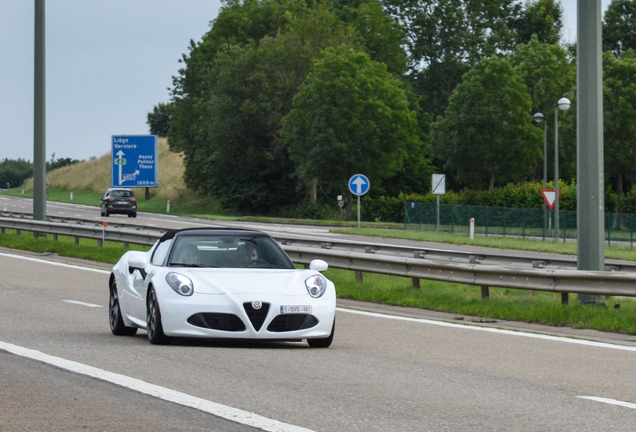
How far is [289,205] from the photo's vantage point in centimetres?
7981

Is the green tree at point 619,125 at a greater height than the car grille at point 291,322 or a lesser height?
greater

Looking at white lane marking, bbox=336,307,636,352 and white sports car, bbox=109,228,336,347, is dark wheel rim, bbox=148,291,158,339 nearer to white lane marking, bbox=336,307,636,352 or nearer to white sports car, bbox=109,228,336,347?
white sports car, bbox=109,228,336,347

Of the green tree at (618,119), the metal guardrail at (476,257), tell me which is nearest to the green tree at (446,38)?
the green tree at (618,119)

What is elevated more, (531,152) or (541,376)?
(531,152)

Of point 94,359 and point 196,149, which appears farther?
point 196,149

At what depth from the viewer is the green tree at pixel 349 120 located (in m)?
68.4

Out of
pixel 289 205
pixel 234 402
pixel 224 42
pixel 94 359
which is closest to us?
pixel 234 402

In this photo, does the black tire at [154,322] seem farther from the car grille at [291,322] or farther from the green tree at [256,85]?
the green tree at [256,85]

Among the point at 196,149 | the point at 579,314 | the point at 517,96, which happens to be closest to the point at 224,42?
the point at 196,149

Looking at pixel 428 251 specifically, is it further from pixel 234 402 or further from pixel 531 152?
pixel 531 152

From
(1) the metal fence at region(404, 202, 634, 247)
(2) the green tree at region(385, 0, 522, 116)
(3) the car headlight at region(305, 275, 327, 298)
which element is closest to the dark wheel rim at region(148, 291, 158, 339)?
(3) the car headlight at region(305, 275, 327, 298)

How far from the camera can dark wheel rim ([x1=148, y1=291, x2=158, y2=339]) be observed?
33.0ft

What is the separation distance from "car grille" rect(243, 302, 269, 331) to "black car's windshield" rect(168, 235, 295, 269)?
0.93 meters

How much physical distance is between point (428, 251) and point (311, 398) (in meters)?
15.5
